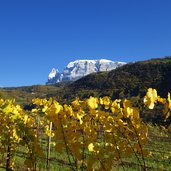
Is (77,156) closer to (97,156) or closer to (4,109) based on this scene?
(97,156)

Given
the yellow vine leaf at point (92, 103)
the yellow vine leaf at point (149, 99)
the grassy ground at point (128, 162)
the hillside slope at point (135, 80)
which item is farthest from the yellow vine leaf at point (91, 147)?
the hillside slope at point (135, 80)

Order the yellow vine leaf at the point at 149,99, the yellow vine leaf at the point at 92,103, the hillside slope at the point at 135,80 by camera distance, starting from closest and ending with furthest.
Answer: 1. the yellow vine leaf at the point at 149,99
2. the yellow vine leaf at the point at 92,103
3. the hillside slope at the point at 135,80

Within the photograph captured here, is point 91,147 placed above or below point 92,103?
below

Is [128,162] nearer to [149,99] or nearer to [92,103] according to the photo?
[92,103]

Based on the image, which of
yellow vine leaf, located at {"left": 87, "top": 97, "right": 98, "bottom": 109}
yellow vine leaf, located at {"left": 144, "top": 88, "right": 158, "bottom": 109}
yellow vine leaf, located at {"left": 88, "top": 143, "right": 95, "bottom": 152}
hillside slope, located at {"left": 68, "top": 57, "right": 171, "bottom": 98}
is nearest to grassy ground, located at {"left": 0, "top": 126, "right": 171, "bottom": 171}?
yellow vine leaf, located at {"left": 87, "top": 97, "right": 98, "bottom": 109}

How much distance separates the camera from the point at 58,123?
371cm

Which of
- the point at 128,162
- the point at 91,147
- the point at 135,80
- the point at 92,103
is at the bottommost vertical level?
the point at 128,162

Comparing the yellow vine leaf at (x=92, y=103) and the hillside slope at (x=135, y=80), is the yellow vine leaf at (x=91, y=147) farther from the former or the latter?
the hillside slope at (x=135, y=80)

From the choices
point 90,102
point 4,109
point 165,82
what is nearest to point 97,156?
point 90,102

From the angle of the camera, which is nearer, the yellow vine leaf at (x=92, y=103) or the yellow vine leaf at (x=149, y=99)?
the yellow vine leaf at (x=149, y=99)

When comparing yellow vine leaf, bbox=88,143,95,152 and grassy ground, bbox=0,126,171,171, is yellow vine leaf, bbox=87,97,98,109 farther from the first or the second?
grassy ground, bbox=0,126,171,171

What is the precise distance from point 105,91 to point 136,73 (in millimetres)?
13162

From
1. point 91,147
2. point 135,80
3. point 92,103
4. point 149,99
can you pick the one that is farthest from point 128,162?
point 135,80

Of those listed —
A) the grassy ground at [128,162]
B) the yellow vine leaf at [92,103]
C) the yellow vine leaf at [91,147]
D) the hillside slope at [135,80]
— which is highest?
the hillside slope at [135,80]
